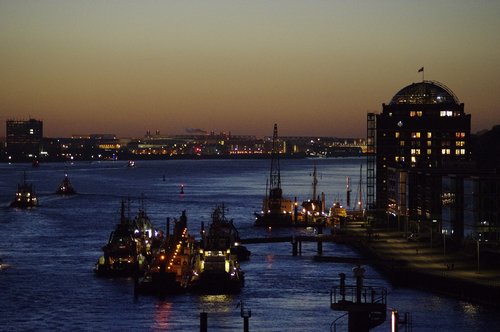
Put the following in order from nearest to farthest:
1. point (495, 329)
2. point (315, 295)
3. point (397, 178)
→ point (495, 329) < point (315, 295) < point (397, 178)

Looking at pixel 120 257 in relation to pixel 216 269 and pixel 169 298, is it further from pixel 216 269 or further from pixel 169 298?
pixel 169 298

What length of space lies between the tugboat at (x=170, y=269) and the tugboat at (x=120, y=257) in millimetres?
648

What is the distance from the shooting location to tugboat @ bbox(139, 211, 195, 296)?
28625mm

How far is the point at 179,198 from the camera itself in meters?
76.8

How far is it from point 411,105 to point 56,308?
3645 cm

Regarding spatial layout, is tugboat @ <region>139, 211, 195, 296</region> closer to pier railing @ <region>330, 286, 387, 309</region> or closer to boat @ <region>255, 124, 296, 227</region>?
pier railing @ <region>330, 286, 387, 309</region>

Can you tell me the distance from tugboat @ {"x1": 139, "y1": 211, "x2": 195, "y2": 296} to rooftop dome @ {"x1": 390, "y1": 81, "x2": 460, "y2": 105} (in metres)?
27.1

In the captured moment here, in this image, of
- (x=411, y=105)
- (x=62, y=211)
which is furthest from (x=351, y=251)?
(x=62, y=211)

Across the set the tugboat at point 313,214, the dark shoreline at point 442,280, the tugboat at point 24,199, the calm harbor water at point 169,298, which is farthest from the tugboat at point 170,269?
the tugboat at point 24,199

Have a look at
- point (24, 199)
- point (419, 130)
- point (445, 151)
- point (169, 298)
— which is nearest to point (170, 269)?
point (169, 298)

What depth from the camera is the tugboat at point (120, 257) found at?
32.5 meters

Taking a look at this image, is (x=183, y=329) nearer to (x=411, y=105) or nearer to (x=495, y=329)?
(x=495, y=329)

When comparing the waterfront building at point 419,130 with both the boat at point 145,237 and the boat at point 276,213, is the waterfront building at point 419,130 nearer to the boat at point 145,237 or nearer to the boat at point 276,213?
the boat at point 276,213

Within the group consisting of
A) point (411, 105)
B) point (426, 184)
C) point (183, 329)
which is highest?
point (411, 105)
